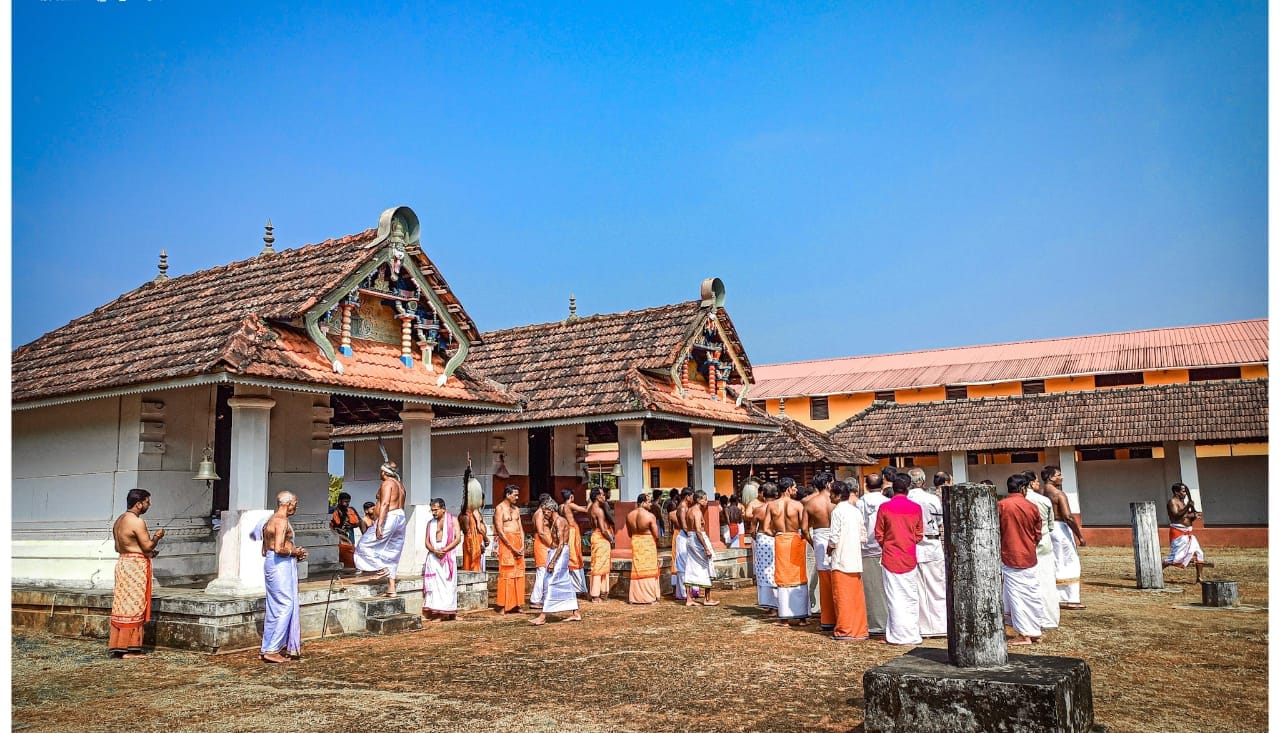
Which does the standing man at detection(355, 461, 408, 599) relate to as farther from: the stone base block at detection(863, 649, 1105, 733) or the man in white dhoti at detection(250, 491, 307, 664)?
the stone base block at detection(863, 649, 1105, 733)

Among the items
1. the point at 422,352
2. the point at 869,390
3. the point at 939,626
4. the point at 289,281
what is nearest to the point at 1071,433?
the point at 869,390

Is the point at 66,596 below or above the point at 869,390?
below

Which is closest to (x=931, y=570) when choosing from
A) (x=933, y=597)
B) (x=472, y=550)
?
(x=933, y=597)

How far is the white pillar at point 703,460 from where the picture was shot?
17109mm

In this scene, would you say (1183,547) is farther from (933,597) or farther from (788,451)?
(788,451)

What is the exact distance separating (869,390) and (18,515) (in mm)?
29321

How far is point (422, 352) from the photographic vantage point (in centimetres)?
1205

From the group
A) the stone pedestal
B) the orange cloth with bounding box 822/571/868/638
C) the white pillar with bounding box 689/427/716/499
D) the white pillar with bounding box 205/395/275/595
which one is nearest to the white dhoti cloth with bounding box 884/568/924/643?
the orange cloth with bounding box 822/571/868/638

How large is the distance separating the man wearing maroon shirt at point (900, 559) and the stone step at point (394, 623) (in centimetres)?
524

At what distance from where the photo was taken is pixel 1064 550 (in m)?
11.5

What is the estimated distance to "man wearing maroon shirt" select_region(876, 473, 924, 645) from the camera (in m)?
9.28

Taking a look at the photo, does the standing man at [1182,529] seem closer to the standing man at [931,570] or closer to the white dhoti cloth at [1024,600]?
the white dhoti cloth at [1024,600]

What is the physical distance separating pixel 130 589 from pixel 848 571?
6955 millimetres

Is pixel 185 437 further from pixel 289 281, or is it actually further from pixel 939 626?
pixel 939 626
